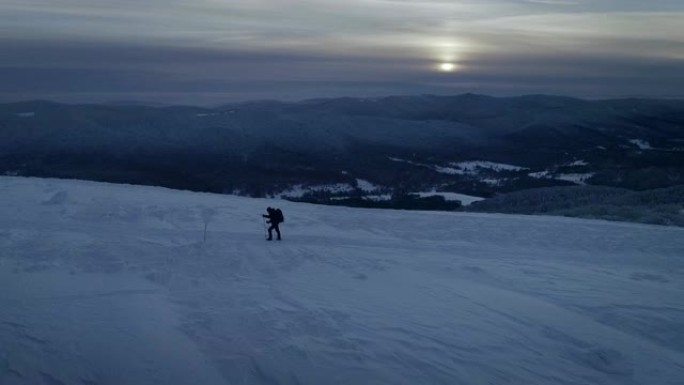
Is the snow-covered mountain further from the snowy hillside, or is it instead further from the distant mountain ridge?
the snowy hillside

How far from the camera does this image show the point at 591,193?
34.4 metres

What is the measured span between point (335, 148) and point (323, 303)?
7352 cm

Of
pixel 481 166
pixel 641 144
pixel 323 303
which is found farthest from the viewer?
pixel 641 144

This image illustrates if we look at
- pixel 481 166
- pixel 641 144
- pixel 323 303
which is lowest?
pixel 323 303

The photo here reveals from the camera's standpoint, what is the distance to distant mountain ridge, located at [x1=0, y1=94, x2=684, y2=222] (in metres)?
59.1

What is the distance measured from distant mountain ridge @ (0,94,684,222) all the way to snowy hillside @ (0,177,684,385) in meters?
31.9

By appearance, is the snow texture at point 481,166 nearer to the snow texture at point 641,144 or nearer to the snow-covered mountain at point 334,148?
the snow-covered mountain at point 334,148

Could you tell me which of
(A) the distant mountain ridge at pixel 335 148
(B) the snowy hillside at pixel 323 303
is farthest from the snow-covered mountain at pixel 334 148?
(B) the snowy hillside at pixel 323 303

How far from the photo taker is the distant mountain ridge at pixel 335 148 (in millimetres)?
59125

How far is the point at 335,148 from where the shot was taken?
83.5 m

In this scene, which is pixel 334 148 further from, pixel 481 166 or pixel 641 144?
pixel 641 144

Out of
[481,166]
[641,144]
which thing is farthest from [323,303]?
[641,144]

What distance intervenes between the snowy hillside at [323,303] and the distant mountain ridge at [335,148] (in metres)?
31.9

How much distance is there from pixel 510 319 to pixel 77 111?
307 feet
